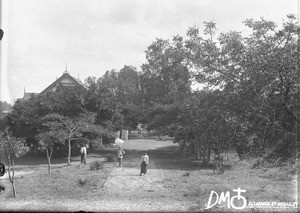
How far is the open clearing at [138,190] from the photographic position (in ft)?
37.2

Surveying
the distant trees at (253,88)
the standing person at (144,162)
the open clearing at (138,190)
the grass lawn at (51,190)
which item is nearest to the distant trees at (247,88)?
the distant trees at (253,88)

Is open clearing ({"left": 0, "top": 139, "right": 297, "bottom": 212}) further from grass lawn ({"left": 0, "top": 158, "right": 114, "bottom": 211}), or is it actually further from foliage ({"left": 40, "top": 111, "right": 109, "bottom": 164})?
foliage ({"left": 40, "top": 111, "right": 109, "bottom": 164})

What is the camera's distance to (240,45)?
7.98 meters

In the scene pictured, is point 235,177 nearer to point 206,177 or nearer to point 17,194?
point 206,177

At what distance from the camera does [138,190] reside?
46.0 ft

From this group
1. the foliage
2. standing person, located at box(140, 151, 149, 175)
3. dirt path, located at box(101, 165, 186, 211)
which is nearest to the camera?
dirt path, located at box(101, 165, 186, 211)

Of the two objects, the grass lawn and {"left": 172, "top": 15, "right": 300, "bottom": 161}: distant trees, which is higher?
{"left": 172, "top": 15, "right": 300, "bottom": 161}: distant trees

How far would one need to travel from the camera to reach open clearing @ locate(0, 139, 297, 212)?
11.3 meters

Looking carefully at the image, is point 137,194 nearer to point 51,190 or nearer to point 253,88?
point 51,190

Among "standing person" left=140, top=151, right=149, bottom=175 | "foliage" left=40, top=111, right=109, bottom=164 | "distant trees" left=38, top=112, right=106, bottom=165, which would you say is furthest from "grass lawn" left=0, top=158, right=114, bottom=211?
"foliage" left=40, top=111, right=109, bottom=164

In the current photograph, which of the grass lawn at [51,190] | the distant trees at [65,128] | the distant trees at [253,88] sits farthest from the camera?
the distant trees at [65,128]

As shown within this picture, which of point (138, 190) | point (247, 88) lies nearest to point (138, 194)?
point (138, 190)

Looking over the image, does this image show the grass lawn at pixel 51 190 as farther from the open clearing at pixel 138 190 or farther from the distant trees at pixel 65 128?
the distant trees at pixel 65 128

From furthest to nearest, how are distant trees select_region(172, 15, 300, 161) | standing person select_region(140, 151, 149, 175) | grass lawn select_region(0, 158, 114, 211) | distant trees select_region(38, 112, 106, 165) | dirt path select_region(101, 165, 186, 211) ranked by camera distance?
distant trees select_region(38, 112, 106, 165), standing person select_region(140, 151, 149, 175), grass lawn select_region(0, 158, 114, 211), dirt path select_region(101, 165, 186, 211), distant trees select_region(172, 15, 300, 161)
